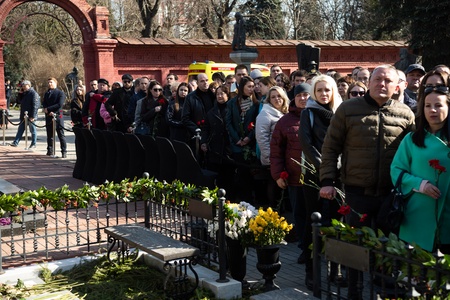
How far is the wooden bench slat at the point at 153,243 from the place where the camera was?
5.15 m

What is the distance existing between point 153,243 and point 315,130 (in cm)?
178

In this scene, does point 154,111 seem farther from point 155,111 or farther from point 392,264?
point 392,264

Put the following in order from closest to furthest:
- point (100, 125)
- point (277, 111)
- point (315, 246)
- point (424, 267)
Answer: point (424, 267), point (315, 246), point (277, 111), point (100, 125)

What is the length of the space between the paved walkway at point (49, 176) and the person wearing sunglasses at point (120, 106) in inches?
53.8

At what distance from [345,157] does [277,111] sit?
2.49m

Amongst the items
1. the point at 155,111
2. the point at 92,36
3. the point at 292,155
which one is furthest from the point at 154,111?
the point at 92,36

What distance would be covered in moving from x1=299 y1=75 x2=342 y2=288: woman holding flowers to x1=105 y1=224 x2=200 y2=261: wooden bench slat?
3.85 feet

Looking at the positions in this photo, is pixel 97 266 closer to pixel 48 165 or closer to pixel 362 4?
pixel 48 165

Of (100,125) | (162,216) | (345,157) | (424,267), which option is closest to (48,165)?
(100,125)

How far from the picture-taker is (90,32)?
75.7 ft

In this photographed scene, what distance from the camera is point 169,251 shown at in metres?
5.18

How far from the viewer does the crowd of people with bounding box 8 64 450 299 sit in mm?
4621

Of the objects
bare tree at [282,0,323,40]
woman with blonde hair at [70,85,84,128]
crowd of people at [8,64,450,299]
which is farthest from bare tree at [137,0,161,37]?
crowd of people at [8,64,450,299]

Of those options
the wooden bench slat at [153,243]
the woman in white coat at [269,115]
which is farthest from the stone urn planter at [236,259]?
→ the woman in white coat at [269,115]
